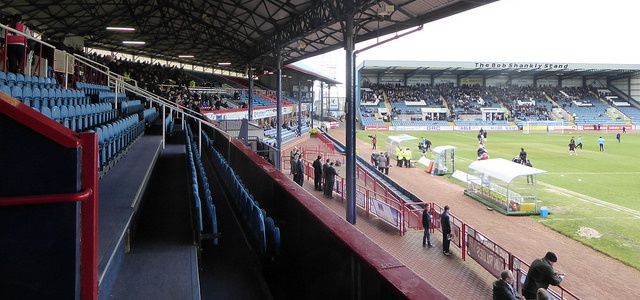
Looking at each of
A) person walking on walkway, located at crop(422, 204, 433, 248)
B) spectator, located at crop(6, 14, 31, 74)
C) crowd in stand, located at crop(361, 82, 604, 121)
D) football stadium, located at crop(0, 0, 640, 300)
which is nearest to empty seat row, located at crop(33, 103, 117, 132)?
football stadium, located at crop(0, 0, 640, 300)

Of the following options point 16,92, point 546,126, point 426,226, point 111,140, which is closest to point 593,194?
point 426,226

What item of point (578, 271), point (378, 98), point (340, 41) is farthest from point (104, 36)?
point (378, 98)

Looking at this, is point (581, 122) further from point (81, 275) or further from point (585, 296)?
point (81, 275)

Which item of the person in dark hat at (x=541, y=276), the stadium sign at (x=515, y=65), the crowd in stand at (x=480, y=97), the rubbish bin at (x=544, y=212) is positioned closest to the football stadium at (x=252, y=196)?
the person in dark hat at (x=541, y=276)

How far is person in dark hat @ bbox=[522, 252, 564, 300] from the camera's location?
665 cm

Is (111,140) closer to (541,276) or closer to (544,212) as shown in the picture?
(541,276)

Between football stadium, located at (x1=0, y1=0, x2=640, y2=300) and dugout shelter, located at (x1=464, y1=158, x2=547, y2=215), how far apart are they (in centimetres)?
8

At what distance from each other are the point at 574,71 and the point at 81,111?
73.0 metres

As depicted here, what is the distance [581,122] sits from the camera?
196ft

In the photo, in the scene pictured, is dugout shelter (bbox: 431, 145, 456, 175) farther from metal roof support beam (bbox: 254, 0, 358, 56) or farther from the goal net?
the goal net

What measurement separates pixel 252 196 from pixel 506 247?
335 inches

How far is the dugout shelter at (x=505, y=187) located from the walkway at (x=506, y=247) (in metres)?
0.60

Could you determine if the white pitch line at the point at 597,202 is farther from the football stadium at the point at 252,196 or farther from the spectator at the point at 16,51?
the spectator at the point at 16,51

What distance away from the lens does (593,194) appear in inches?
682
